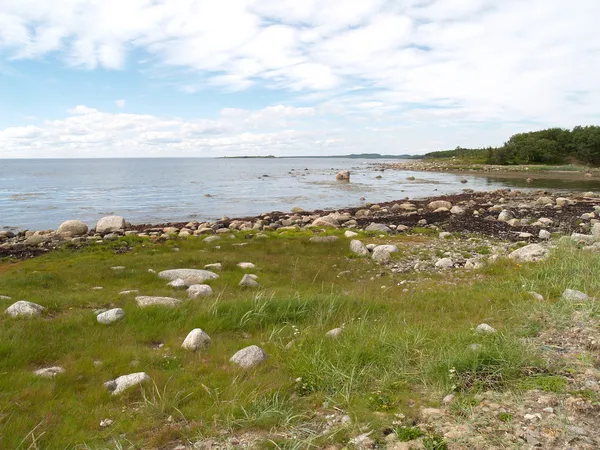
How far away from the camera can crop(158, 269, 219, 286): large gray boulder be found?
10.8 m

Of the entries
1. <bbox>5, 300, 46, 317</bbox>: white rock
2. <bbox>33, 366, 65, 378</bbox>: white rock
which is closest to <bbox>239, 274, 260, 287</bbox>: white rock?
<bbox>5, 300, 46, 317</bbox>: white rock

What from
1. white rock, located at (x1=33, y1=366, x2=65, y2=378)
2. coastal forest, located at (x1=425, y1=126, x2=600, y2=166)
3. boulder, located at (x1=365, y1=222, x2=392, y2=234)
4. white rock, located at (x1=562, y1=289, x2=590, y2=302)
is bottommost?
boulder, located at (x1=365, y1=222, x2=392, y2=234)

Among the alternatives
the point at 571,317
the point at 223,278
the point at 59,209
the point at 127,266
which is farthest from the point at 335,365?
the point at 59,209

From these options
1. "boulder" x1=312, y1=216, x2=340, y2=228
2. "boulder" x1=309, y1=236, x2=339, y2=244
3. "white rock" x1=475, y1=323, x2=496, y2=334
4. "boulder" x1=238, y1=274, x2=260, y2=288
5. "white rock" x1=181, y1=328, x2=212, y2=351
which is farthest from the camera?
"boulder" x1=312, y1=216, x2=340, y2=228

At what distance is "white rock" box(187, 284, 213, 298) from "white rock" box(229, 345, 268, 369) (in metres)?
3.45

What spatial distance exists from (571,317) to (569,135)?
356 ft

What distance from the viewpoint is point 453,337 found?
590cm

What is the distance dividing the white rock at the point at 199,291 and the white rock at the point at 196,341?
104 inches

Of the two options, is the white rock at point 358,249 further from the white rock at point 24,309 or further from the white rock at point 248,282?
the white rock at point 24,309

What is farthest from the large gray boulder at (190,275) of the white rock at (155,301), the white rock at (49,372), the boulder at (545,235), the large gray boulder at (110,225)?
the large gray boulder at (110,225)

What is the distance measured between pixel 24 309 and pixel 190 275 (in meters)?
4.18

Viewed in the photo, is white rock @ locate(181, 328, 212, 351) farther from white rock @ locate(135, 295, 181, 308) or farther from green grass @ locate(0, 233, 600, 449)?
white rock @ locate(135, 295, 181, 308)

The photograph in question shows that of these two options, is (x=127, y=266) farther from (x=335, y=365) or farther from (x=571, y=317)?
(x=571, y=317)

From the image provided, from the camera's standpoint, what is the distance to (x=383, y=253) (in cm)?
1389
